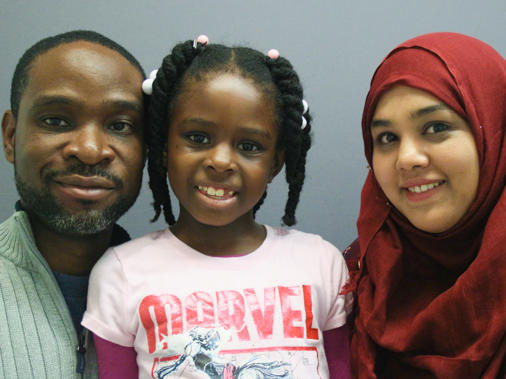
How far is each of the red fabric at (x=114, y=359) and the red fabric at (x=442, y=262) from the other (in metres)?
0.56

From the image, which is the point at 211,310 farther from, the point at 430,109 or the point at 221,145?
the point at 430,109

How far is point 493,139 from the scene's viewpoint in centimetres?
104

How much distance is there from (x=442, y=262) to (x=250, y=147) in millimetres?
548

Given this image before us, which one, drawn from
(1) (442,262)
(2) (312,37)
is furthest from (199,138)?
(2) (312,37)

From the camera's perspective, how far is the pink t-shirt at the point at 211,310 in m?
1.05

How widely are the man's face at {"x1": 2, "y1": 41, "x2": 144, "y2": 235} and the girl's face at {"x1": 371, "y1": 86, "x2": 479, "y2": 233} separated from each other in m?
0.65

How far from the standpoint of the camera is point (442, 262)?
1.14m

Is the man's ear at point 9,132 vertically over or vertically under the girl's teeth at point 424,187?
over

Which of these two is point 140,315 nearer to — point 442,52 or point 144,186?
point 144,186

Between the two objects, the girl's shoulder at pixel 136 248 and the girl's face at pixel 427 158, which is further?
the girl's shoulder at pixel 136 248

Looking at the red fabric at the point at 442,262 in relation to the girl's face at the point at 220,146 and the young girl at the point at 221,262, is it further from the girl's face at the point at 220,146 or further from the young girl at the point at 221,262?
the girl's face at the point at 220,146

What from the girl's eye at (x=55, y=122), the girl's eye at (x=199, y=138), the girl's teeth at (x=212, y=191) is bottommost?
the girl's teeth at (x=212, y=191)

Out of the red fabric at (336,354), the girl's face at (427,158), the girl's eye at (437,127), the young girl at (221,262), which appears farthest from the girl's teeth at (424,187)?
the red fabric at (336,354)

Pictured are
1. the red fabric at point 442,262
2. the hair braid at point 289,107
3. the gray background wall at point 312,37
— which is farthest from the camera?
the gray background wall at point 312,37
